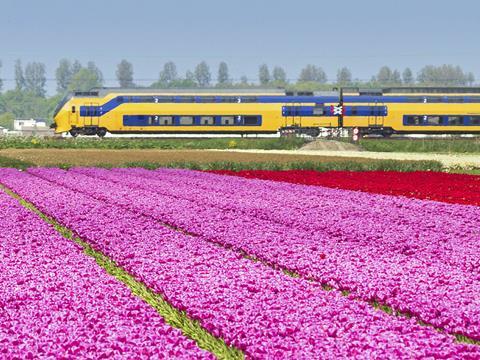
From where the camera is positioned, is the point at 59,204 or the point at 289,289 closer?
the point at 289,289

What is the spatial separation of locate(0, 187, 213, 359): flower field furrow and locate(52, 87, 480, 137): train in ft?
207

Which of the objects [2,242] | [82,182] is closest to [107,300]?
[2,242]

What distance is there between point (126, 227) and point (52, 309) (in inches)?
273

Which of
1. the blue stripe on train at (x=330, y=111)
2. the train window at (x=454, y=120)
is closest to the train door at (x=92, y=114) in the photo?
the blue stripe on train at (x=330, y=111)

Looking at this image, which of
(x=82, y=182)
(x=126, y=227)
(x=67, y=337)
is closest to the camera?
(x=67, y=337)

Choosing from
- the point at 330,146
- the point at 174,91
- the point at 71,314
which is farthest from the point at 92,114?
the point at 71,314

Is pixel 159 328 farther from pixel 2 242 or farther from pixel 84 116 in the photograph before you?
pixel 84 116

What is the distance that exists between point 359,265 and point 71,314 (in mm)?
4572

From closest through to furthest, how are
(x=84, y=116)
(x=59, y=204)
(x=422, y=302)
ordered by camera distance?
(x=422, y=302) → (x=59, y=204) → (x=84, y=116)

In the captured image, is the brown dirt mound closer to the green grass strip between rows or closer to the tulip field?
the tulip field

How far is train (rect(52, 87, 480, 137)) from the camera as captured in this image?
7525cm

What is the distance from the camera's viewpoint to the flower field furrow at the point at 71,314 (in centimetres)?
729

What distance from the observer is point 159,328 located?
8.02 meters

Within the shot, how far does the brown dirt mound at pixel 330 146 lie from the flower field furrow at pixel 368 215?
1290 inches
